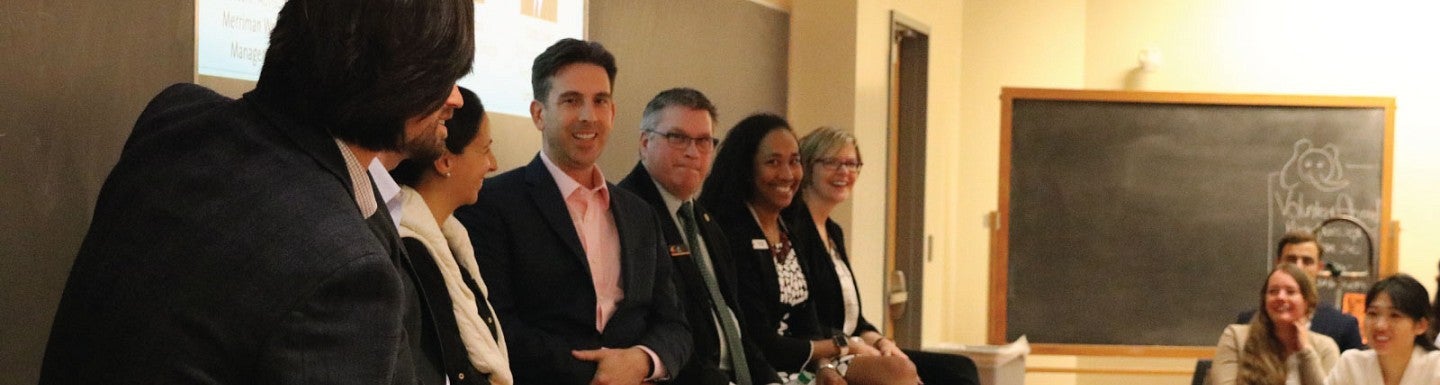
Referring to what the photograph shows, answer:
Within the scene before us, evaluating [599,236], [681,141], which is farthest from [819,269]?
[599,236]

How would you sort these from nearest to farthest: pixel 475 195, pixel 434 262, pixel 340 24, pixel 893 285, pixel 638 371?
pixel 340 24 < pixel 434 262 < pixel 475 195 < pixel 638 371 < pixel 893 285

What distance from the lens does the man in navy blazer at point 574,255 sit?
9.54ft

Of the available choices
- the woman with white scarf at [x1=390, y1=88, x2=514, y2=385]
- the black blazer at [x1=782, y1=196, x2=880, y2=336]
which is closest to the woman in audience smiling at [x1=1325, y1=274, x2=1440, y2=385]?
the black blazer at [x1=782, y1=196, x2=880, y2=336]

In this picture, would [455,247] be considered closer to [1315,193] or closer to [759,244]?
[759,244]

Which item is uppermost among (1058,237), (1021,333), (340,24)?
(340,24)

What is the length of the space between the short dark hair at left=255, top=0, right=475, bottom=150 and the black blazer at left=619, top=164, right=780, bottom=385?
2.02m

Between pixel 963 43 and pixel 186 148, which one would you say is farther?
pixel 963 43

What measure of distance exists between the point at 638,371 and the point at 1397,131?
5.77 m

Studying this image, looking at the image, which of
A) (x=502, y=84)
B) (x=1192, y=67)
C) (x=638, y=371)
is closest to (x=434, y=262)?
(x=638, y=371)

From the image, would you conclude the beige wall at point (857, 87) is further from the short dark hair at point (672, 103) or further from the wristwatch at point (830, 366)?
the short dark hair at point (672, 103)

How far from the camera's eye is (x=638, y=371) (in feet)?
9.81

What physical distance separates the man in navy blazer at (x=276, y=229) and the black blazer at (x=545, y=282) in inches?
60.5

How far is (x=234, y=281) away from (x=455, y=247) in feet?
4.15

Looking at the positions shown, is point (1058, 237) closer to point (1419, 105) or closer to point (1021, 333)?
point (1021, 333)
